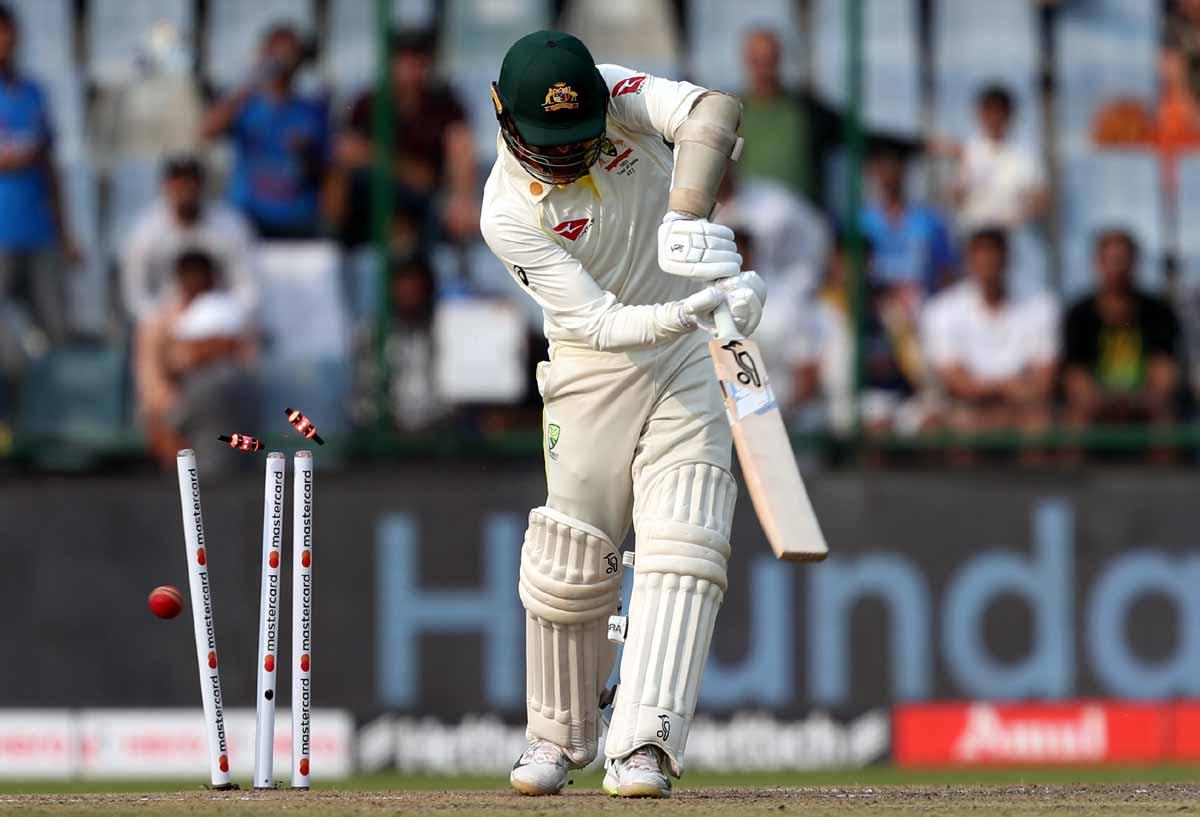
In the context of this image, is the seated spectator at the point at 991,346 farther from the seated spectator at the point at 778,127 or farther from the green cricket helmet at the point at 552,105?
the green cricket helmet at the point at 552,105

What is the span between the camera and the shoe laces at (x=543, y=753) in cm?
606

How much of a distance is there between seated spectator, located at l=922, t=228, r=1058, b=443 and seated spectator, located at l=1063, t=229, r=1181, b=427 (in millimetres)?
114

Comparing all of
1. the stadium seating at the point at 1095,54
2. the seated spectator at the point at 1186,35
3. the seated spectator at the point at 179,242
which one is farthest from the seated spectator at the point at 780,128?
the seated spectator at the point at 179,242

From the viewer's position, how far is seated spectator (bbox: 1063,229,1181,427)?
989cm

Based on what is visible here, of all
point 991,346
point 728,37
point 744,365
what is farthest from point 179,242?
point 744,365

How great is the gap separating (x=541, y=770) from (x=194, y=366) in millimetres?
4304

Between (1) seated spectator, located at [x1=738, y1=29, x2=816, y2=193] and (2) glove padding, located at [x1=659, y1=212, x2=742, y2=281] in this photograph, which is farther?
(1) seated spectator, located at [x1=738, y1=29, x2=816, y2=193]

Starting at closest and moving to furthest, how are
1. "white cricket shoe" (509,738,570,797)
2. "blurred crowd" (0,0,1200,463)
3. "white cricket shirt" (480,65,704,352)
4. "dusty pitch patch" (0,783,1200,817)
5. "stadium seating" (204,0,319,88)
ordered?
"dusty pitch patch" (0,783,1200,817), "white cricket shirt" (480,65,704,352), "white cricket shoe" (509,738,570,797), "blurred crowd" (0,0,1200,463), "stadium seating" (204,0,319,88)

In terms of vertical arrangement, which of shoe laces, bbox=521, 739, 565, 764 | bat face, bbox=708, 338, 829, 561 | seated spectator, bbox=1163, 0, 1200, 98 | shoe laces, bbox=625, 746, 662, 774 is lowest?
shoe laces, bbox=521, 739, 565, 764

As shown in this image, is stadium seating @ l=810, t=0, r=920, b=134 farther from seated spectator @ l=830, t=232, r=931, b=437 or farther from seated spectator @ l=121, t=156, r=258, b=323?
seated spectator @ l=121, t=156, r=258, b=323

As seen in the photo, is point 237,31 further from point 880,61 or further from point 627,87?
point 627,87

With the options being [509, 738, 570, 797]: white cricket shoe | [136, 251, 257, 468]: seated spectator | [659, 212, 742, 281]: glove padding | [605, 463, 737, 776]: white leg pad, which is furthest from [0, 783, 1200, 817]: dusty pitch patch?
[136, 251, 257, 468]: seated spectator

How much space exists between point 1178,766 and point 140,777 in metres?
4.51

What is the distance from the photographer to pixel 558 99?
5.62 metres
